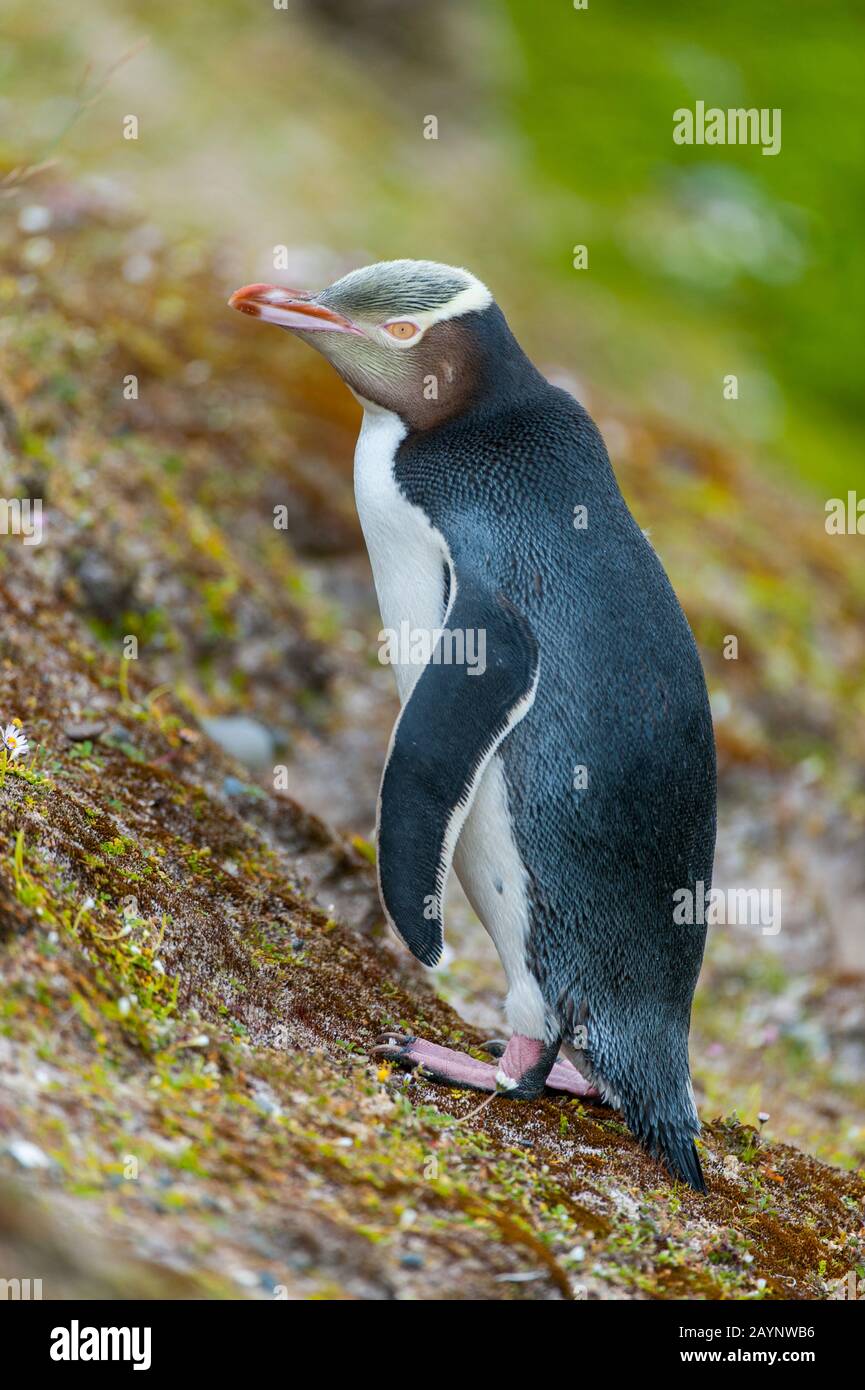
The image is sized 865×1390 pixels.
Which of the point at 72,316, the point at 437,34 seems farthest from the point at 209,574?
the point at 437,34

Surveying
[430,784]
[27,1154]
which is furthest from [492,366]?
[27,1154]

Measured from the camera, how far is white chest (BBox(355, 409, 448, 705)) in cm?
357

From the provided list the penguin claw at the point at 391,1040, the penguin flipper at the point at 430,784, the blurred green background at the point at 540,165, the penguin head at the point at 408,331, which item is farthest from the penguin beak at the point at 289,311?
the blurred green background at the point at 540,165

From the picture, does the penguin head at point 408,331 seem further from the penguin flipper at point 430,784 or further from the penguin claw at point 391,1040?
the penguin claw at point 391,1040

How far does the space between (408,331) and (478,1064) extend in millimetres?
1734

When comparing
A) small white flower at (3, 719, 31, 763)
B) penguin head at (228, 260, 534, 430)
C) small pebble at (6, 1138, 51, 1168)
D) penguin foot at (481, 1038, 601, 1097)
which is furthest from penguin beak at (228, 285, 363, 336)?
small pebble at (6, 1138, 51, 1168)

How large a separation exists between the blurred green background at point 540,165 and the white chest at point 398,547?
16.3 ft

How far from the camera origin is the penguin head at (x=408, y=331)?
3695mm

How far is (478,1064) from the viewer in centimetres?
339

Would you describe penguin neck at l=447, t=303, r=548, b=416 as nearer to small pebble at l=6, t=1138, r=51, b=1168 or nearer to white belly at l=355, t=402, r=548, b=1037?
white belly at l=355, t=402, r=548, b=1037

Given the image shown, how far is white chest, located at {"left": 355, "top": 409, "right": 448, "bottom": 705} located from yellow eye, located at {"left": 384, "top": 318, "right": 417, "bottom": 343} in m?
0.20

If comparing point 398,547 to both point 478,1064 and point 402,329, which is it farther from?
point 478,1064

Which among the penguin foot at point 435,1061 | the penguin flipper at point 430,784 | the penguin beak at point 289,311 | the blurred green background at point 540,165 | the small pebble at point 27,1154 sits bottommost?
the small pebble at point 27,1154

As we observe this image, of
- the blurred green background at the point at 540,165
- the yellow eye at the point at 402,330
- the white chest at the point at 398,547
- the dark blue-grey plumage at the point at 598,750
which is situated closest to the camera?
the dark blue-grey plumage at the point at 598,750
